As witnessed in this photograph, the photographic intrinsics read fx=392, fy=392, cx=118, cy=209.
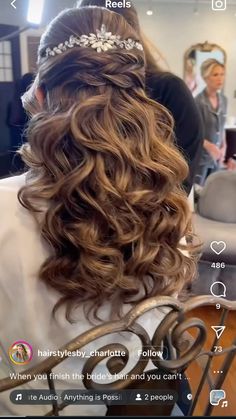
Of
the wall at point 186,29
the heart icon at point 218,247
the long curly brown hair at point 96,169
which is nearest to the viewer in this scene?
the long curly brown hair at point 96,169

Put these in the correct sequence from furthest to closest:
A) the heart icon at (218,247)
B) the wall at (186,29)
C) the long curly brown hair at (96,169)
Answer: the heart icon at (218,247), the wall at (186,29), the long curly brown hair at (96,169)

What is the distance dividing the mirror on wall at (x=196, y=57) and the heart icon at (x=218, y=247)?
0.25m

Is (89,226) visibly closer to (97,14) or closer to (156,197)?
(156,197)

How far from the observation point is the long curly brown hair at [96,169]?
1.35ft

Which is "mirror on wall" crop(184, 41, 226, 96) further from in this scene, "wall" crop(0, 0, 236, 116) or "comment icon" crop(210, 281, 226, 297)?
"comment icon" crop(210, 281, 226, 297)

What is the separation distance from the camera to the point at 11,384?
1.25 feet

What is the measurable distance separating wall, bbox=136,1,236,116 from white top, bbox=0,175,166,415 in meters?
0.26

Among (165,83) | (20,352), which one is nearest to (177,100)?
(165,83)

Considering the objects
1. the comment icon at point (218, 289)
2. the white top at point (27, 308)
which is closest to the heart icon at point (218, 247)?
the comment icon at point (218, 289)

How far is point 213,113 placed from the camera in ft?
1.86

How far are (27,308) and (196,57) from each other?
A: 0.40 metres

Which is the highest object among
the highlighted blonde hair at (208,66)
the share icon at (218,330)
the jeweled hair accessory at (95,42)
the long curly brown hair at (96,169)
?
the jeweled hair accessory at (95,42)

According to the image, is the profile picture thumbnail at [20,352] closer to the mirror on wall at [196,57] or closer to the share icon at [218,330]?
the share icon at [218,330]

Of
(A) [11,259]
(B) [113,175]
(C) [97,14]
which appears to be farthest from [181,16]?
(A) [11,259]
